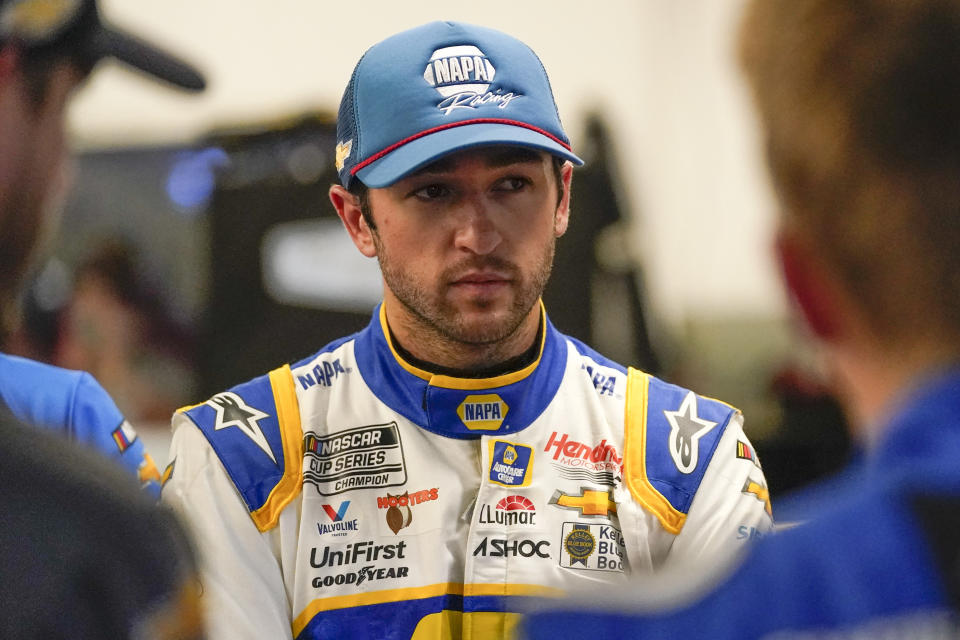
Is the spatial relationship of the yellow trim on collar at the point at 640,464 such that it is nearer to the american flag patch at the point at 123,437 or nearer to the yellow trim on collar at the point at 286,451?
the yellow trim on collar at the point at 286,451

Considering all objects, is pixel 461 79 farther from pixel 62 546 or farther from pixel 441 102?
pixel 62 546

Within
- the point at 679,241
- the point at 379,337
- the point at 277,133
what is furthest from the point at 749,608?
the point at 679,241

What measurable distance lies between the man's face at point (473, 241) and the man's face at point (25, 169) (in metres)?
0.73

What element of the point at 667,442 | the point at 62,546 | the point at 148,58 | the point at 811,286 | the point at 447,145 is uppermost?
the point at 447,145

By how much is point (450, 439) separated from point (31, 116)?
2.69 ft

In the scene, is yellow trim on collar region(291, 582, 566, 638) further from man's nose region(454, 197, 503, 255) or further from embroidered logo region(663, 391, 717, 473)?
man's nose region(454, 197, 503, 255)

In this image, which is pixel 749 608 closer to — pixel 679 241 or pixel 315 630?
pixel 315 630

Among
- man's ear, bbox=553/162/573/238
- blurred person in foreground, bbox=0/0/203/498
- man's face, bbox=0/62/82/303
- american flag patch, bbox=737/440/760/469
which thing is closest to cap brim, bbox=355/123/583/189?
man's ear, bbox=553/162/573/238

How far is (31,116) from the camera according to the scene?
663 mm

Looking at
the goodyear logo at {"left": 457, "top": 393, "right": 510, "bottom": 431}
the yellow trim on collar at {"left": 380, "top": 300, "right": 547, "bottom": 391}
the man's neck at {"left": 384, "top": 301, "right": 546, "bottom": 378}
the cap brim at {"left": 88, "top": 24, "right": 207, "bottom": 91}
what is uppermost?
the cap brim at {"left": 88, "top": 24, "right": 207, "bottom": 91}

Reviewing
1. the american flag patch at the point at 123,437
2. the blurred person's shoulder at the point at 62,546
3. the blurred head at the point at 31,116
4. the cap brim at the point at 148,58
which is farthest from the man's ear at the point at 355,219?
the blurred person's shoulder at the point at 62,546

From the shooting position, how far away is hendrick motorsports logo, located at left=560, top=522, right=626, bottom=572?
4.38ft

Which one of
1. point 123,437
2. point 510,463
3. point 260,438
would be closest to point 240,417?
point 260,438

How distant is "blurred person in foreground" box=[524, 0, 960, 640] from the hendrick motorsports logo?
2.51 feet
